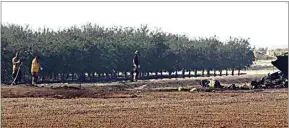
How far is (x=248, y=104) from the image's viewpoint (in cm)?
2577

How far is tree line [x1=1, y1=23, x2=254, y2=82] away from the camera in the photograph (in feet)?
168

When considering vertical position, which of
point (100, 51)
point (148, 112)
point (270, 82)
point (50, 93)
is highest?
point (100, 51)

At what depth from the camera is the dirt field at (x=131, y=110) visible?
18.7 m

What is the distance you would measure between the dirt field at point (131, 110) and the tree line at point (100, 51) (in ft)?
63.3

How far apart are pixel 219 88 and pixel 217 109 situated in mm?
15618

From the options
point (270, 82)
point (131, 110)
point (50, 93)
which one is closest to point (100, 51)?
point (270, 82)

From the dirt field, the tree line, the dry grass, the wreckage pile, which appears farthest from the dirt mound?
the tree line

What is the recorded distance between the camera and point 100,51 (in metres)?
55.9

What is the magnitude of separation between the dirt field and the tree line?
19.3 meters

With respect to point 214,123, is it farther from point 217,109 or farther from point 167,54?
point 167,54

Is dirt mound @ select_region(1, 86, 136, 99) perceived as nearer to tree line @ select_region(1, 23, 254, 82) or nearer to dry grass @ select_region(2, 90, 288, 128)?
dry grass @ select_region(2, 90, 288, 128)

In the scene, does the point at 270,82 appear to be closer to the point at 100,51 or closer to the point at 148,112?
the point at 100,51

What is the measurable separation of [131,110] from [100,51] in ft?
110

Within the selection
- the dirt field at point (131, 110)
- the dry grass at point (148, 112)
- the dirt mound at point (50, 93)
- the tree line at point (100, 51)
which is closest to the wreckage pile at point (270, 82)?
the dirt field at point (131, 110)
